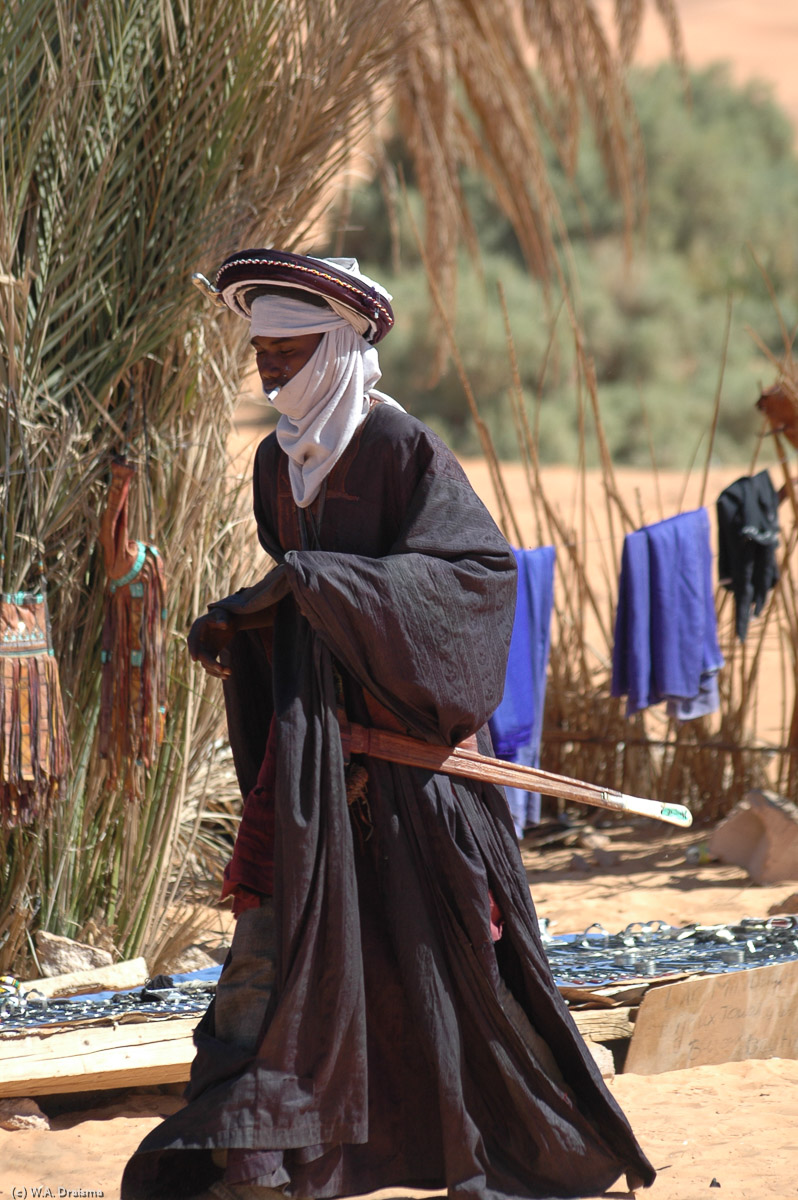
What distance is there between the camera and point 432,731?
2.29 metres

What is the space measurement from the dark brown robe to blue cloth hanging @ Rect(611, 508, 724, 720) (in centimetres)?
265

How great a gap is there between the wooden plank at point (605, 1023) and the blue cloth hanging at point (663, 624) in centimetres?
188

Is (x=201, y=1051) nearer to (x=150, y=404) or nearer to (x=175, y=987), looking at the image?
(x=175, y=987)

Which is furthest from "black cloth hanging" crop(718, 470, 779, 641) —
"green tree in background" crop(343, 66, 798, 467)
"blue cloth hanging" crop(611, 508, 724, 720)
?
"green tree in background" crop(343, 66, 798, 467)

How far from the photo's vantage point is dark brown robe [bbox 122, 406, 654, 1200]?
2.17 meters

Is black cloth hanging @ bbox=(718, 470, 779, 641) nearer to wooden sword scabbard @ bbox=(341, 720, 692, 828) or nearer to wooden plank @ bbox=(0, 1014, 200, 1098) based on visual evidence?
wooden sword scabbard @ bbox=(341, 720, 692, 828)

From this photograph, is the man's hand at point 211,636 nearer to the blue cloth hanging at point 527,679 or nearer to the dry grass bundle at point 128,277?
the dry grass bundle at point 128,277

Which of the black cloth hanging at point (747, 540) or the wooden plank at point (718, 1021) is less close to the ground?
the black cloth hanging at point (747, 540)

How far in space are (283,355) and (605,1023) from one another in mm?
1786

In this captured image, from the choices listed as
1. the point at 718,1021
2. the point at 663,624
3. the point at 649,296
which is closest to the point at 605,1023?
the point at 718,1021

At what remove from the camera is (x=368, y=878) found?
232 cm

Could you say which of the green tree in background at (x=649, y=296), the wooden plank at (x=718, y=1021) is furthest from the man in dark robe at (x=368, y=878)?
the green tree in background at (x=649, y=296)

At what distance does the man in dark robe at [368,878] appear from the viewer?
7.13 feet

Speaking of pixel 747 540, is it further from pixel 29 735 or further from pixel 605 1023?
pixel 29 735
